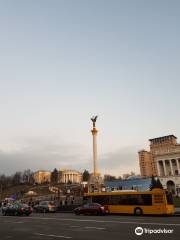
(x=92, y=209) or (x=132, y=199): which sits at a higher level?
(x=132, y=199)

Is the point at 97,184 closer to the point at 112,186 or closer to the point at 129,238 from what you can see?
the point at 112,186

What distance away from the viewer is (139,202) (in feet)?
110

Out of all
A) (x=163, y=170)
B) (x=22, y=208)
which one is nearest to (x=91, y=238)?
(x=22, y=208)

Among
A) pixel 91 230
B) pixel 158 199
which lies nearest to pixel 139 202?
pixel 158 199

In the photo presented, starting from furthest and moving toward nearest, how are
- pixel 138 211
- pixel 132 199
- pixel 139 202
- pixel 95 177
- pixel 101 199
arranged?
pixel 95 177
pixel 101 199
pixel 132 199
pixel 139 202
pixel 138 211

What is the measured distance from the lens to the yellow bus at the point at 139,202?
32.2 metres

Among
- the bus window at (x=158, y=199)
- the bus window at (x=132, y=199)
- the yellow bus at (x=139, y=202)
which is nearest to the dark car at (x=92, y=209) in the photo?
the yellow bus at (x=139, y=202)

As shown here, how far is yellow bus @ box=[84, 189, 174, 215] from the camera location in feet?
106

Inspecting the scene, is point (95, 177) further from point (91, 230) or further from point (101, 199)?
point (91, 230)

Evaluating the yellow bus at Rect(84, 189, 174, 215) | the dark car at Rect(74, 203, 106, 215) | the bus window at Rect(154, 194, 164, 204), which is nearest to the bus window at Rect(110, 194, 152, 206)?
the yellow bus at Rect(84, 189, 174, 215)

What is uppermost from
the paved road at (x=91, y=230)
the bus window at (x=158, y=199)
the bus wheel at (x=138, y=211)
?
the bus window at (x=158, y=199)

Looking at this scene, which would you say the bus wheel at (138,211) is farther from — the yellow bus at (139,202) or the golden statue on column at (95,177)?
the golden statue on column at (95,177)

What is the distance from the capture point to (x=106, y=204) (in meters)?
36.8

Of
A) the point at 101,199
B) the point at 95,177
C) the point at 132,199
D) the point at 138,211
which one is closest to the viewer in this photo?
the point at 138,211
